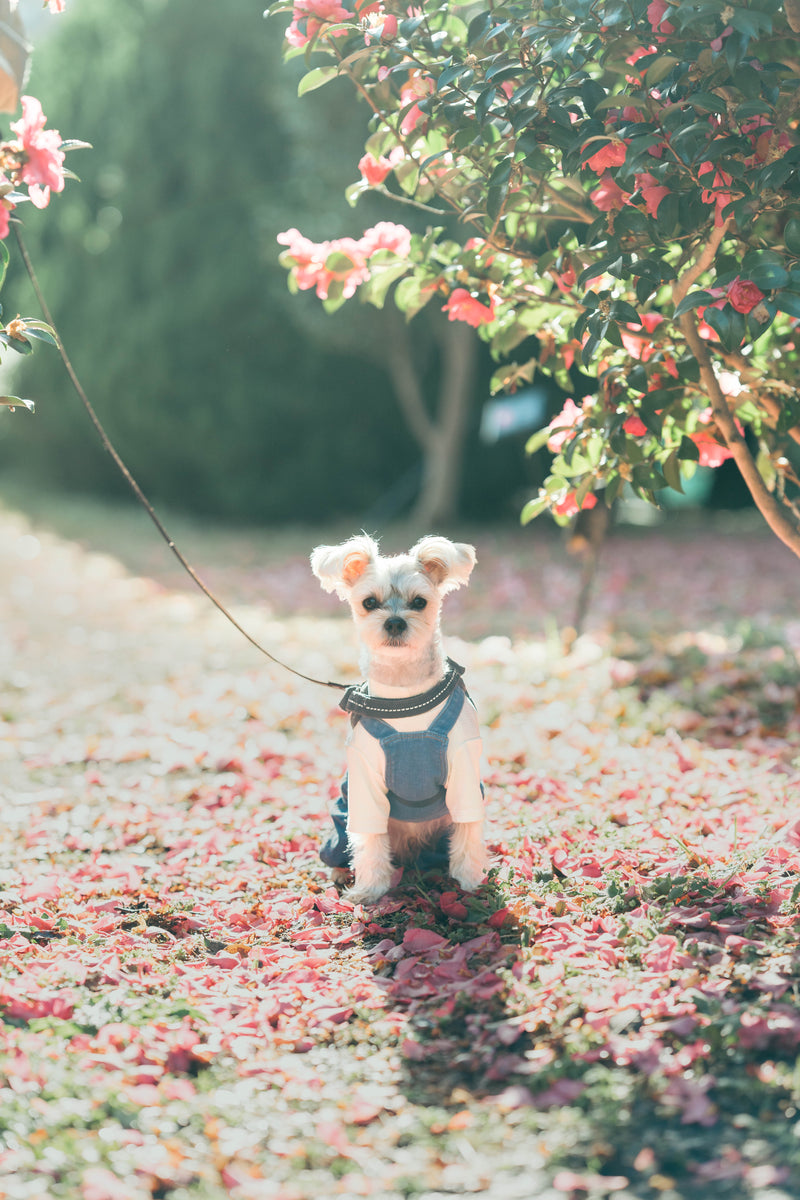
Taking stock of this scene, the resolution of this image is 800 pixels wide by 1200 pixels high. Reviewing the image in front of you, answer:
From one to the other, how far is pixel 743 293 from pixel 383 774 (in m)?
1.90

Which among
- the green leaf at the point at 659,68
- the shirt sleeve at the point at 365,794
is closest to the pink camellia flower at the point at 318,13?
the green leaf at the point at 659,68

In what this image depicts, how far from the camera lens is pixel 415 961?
341 centimetres

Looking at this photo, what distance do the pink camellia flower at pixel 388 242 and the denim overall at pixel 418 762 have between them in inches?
65.7

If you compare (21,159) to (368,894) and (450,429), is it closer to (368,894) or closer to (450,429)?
(368,894)

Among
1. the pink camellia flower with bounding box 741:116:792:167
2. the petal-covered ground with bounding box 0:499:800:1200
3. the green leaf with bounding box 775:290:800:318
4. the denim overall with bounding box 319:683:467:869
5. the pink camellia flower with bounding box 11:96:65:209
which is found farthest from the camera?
the denim overall with bounding box 319:683:467:869

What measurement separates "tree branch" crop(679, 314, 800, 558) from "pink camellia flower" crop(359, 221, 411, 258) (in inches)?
43.0

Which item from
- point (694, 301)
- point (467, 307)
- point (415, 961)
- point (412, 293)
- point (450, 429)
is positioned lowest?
point (415, 961)

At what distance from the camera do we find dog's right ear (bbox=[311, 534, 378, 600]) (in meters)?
3.72

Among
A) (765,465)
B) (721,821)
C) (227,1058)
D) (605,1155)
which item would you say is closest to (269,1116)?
(227,1058)

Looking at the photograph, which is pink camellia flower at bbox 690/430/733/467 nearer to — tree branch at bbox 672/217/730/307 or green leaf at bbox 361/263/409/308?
tree branch at bbox 672/217/730/307

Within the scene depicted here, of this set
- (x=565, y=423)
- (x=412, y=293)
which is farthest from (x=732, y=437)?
(x=412, y=293)

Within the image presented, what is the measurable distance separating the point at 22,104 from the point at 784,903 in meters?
3.50

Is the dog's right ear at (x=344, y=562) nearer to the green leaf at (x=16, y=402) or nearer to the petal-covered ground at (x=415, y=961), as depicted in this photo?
the green leaf at (x=16, y=402)

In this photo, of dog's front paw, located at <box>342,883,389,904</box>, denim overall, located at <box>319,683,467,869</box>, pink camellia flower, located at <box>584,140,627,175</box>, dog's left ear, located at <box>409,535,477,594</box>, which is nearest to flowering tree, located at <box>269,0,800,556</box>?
pink camellia flower, located at <box>584,140,627,175</box>
